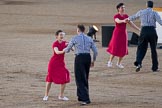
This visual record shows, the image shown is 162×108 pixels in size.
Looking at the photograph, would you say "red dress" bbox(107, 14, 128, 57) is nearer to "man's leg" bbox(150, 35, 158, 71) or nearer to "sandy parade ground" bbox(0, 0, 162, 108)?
"sandy parade ground" bbox(0, 0, 162, 108)

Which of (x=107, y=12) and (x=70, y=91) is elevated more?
(x=107, y=12)

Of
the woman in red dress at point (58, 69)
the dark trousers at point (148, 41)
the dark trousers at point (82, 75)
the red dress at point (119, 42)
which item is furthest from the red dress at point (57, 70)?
the red dress at point (119, 42)

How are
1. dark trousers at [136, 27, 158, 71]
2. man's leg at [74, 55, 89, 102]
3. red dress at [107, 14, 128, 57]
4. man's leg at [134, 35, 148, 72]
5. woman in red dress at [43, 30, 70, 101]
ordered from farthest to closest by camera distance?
red dress at [107, 14, 128, 57] < man's leg at [134, 35, 148, 72] < dark trousers at [136, 27, 158, 71] < woman in red dress at [43, 30, 70, 101] < man's leg at [74, 55, 89, 102]

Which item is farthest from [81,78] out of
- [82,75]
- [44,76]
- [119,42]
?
[119,42]

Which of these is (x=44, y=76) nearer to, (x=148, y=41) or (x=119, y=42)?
(x=119, y=42)

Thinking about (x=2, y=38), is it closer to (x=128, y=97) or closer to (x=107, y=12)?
(x=128, y=97)

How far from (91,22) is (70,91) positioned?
23.8 meters

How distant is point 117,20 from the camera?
792 inches

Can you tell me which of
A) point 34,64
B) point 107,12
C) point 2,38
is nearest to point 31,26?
point 2,38

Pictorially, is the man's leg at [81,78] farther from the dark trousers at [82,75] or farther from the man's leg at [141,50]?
the man's leg at [141,50]

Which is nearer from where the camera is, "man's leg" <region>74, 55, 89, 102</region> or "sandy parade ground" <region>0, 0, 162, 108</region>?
"man's leg" <region>74, 55, 89, 102</region>

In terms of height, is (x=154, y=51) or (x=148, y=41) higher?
(x=148, y=41)

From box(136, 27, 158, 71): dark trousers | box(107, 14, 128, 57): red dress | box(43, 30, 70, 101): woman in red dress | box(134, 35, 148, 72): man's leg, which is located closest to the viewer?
box(43, 30, 70, 101): woman in red dress

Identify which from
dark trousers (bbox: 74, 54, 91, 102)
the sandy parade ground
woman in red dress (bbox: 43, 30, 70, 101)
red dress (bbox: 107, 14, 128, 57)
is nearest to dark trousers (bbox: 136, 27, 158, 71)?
the sandy parade ground
